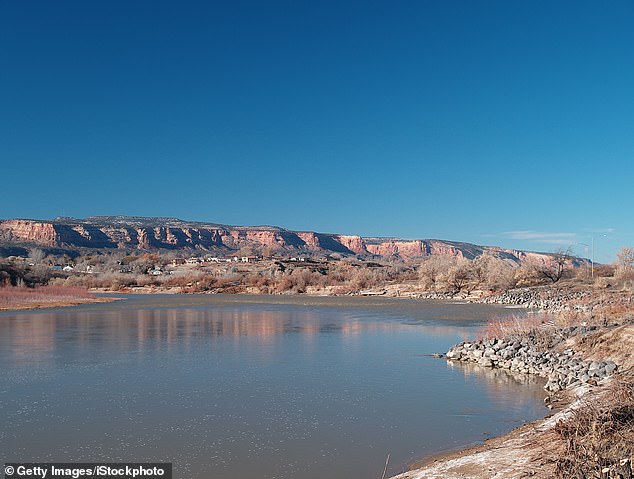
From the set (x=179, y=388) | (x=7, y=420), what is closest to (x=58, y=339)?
(x=179, y=388)

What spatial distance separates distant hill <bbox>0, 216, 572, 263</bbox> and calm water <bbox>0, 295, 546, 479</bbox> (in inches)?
4462

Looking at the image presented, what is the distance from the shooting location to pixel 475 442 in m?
8.53

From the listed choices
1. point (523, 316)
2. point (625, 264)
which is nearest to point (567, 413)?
point (523, 316)

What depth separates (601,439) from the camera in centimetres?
557

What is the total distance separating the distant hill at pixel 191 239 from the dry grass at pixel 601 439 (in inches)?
4904

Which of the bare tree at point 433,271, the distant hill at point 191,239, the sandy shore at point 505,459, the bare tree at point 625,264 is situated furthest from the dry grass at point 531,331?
the distant hill at point 191,239

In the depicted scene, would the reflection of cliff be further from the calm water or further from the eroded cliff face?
the eroded cliff face

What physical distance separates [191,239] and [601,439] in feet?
565

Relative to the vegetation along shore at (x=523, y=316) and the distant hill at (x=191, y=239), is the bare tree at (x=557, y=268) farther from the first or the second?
the distant hill at (x=191, y=239)

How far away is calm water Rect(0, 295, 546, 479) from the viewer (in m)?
7.97

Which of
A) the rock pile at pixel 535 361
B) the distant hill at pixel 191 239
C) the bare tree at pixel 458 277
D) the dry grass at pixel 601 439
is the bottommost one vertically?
the rock pile at pixel 535 361

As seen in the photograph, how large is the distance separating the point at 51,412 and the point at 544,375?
10532 millimetres

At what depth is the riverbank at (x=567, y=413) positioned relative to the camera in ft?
17.4

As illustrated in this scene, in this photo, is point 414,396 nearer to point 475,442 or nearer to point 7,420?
point 475,442
